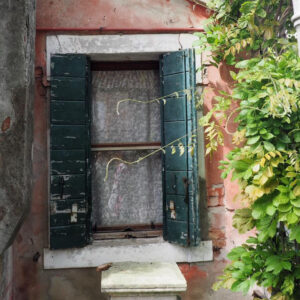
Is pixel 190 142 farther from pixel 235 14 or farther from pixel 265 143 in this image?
pixel 235 14

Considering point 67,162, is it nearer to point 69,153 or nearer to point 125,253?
point 69,153

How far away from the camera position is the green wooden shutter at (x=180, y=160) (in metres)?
3.17

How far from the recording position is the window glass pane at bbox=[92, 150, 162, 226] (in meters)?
3.47

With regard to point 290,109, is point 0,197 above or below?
below

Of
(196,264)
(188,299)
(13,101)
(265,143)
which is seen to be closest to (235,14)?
(265,143)

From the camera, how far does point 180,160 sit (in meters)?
3.21

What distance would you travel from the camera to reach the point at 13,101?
239cm

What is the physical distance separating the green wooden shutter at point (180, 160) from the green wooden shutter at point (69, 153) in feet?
2.48

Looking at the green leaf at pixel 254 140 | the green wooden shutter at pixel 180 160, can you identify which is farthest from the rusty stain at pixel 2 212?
the green leaf at pixel 254 140

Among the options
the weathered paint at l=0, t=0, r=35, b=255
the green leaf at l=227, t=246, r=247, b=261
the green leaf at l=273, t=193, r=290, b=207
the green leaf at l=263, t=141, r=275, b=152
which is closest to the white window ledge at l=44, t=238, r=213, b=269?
the green leaf at l=227, t=246, r=247, b=261

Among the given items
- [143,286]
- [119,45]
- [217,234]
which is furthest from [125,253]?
[119,45]

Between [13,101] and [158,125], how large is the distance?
1545 mm

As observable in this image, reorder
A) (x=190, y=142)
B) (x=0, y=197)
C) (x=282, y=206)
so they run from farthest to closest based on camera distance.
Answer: (x=190, y=142) < (x=0, y=197) < (x=282, y=206)

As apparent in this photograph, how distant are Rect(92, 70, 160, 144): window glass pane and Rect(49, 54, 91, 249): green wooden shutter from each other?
286mm
